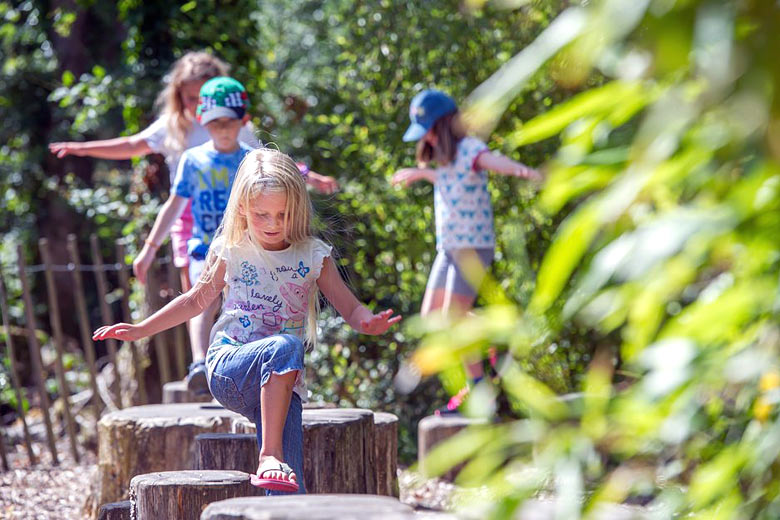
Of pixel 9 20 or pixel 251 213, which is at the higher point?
pixel 9 20

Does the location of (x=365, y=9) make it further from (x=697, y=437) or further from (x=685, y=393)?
(x=685, y=393)

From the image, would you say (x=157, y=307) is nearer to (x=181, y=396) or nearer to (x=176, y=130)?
(x=181, y=396)

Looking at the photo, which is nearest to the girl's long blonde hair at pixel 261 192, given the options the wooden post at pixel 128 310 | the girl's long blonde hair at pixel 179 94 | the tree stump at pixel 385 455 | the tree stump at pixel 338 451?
the tree stump at pixel 338 451

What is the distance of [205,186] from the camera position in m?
4.52

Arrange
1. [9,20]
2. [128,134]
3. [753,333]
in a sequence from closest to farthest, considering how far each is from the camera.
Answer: [753,333]
[128,134]
[9,20]

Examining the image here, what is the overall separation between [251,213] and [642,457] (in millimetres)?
1827

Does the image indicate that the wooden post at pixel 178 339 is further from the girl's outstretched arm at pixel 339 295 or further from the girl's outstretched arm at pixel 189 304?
the girl's outstretched arm at pixel 339 295

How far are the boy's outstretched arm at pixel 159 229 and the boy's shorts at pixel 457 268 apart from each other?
1.33 m

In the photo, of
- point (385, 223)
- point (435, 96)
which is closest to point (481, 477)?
point (435, 96)

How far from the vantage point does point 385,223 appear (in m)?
6.11

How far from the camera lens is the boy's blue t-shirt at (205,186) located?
14.8ft

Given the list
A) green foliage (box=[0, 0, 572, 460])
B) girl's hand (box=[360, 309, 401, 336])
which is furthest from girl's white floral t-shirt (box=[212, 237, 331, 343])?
green foliage (box=[0, 0, 572, 460])

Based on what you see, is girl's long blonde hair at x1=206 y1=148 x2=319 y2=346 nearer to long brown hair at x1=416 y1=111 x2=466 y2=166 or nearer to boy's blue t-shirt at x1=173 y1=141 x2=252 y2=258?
boy's blue t-shirt at x1=173 y1=141 x2=252 y2=258

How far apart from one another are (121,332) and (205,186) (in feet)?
4.42
